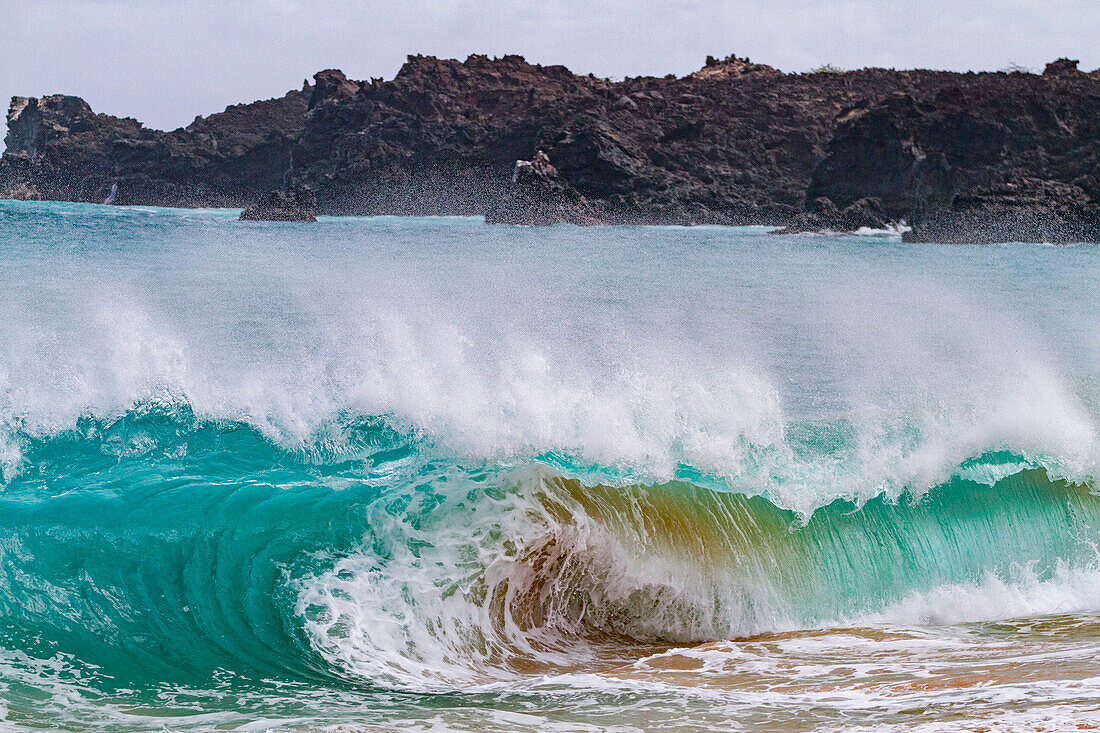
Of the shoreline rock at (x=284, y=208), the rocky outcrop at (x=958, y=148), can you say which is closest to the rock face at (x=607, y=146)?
the rocky outcrop at (x=958, y=148)

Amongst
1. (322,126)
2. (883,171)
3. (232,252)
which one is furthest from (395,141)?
(232,252)

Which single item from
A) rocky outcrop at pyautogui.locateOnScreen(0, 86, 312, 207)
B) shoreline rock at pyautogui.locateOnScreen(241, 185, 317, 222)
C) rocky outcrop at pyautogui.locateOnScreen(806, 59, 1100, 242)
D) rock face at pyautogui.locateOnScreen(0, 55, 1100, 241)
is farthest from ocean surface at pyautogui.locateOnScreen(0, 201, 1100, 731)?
rocky outcrop at pyautogui.locateOnScreen(0, 86, 312, 207)

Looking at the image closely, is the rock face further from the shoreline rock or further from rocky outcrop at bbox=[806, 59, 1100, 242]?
the shoreline rock

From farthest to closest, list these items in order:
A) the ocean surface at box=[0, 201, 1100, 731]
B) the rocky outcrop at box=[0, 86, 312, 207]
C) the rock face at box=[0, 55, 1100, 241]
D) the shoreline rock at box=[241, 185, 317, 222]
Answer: the rocky outcrop at box=[0, 86, 312, 207] → the shoreline rock at box=[241, 185, 317, 222] → the rock face at box=[0, 55, 1100, 241] → the ocean surface at box=[0, 201, 1100, 731]

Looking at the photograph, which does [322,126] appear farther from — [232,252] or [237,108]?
[232,252]

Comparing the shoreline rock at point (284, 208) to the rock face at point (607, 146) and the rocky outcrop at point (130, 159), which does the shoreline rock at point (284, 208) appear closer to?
the rock face at point (607, 146)

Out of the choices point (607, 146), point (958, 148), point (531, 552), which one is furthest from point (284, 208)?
point (531, 552)

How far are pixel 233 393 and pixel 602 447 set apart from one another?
3.47m

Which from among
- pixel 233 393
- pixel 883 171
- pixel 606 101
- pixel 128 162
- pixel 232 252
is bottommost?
pixel 233 393

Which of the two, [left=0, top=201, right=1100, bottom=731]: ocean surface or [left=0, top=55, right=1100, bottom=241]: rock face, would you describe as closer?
[left=0, top=201, right=1100, bottom=731]: ocean surface

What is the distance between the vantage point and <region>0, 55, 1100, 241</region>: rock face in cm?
5984

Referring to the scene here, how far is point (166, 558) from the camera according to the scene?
552 cm

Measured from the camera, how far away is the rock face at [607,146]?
196 feet

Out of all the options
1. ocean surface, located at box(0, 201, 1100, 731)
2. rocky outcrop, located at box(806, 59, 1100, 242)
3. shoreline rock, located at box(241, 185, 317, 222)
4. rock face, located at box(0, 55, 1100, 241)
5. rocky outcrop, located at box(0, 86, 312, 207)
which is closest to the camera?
ocean surface, located at box(0, 201, 1100, 731)
